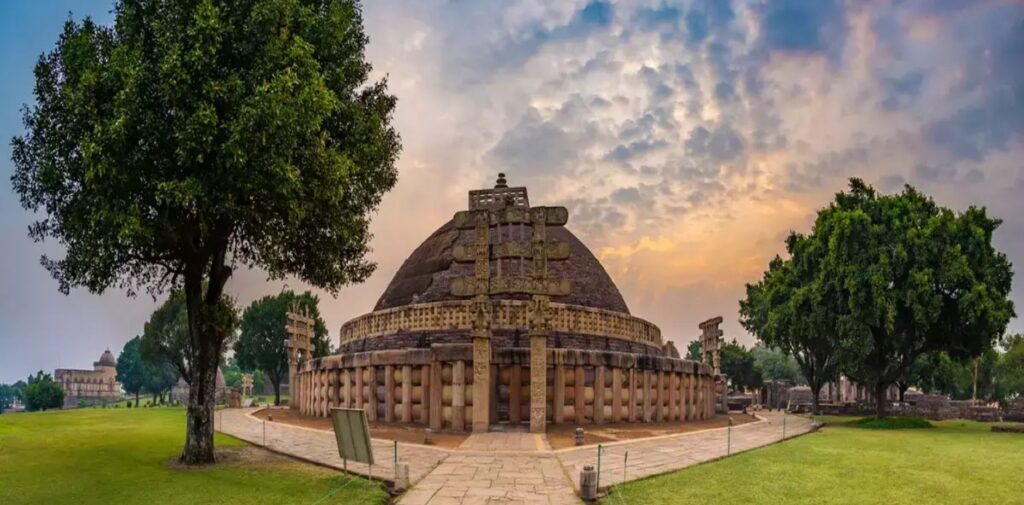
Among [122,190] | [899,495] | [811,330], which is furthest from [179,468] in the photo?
[811,330]

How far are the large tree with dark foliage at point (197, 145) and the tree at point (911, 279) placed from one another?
1931cm

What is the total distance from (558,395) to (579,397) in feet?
2.32

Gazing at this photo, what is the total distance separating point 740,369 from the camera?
56281 mm

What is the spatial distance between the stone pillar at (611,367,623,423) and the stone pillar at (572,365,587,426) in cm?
107

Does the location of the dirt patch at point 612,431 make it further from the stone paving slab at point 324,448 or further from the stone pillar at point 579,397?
the stone paving slab at point 324,448

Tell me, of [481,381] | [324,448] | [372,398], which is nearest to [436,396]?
[481,381]

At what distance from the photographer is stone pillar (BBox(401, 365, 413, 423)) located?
64.0ft

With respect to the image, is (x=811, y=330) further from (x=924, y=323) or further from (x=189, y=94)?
(x=189, y=94)

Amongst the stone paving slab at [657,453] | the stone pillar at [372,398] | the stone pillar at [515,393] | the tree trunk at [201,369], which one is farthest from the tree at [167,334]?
the stone paving slab at [657,453]

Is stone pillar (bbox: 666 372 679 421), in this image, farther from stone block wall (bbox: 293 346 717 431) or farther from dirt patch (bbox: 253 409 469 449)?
dirt patch (bbox: 253 409 469 449)

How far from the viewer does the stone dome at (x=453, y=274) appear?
27.6 meters

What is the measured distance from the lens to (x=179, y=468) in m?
11.8

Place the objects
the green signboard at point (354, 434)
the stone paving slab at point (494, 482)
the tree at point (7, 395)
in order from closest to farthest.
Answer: the stone paving slab at point (494, 482), the green signboard at point (354, 434), the tree at point (7, 395)

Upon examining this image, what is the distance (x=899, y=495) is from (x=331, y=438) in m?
12.2
